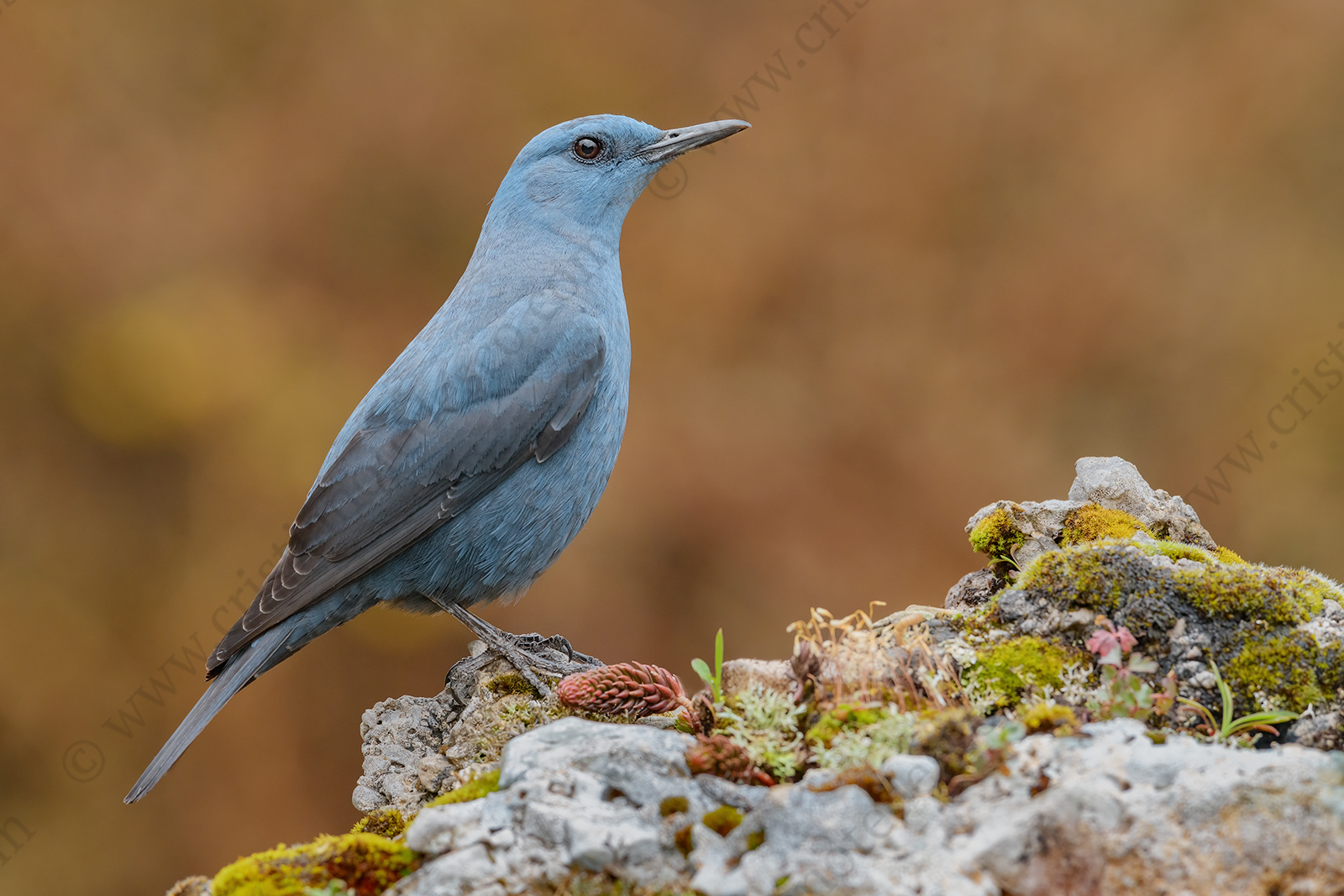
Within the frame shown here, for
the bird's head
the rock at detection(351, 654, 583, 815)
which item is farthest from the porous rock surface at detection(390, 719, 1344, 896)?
the bird's head

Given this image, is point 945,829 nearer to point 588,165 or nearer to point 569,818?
point 569,818

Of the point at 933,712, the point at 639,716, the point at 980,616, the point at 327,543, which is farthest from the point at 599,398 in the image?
the point at 933,712

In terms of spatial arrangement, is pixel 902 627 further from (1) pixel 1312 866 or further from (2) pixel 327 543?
(2) pixel 327 543

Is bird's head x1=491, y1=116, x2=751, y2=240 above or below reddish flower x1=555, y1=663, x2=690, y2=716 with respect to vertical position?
above

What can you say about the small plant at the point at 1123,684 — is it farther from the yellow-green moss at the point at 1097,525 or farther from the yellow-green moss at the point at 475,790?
the yellow-green moss at the point at 475,790

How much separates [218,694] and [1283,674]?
429 cm

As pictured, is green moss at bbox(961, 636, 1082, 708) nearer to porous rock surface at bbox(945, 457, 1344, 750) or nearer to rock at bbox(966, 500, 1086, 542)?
porous rock surface at bbox(945, 457, 1344, 750)

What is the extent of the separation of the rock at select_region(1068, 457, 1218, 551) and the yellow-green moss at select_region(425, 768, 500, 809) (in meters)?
3.27

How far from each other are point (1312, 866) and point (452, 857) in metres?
2.20

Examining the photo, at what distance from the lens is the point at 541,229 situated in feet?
18.6

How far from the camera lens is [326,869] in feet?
9.57

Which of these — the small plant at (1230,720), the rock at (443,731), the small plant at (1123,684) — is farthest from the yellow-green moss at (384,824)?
the small plant at (1230,720)

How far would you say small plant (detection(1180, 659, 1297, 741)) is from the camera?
305 cm

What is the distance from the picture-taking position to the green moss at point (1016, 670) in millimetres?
3338
